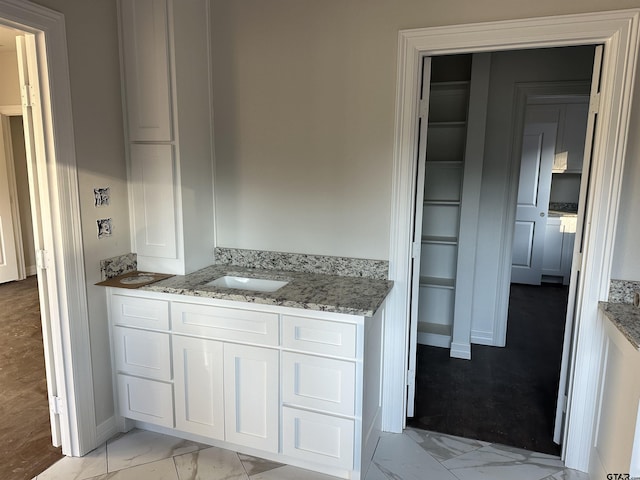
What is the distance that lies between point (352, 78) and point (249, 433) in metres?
1.97

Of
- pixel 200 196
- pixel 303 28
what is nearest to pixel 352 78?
pixel 303 28

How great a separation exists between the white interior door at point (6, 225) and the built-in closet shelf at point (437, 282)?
5.02 meters

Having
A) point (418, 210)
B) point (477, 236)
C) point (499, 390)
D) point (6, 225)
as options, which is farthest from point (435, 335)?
point (6, 225)

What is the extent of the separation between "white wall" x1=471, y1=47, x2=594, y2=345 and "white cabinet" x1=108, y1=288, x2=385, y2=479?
5.49 feet

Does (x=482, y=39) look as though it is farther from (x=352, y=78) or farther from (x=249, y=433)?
(x=249, y=433)

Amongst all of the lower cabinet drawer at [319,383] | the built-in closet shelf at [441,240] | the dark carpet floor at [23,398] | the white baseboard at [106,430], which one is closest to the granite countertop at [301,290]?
the lower cabinet drawer at [319,383]

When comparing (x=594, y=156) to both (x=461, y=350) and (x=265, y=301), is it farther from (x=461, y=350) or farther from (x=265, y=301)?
(x=461, y=350)

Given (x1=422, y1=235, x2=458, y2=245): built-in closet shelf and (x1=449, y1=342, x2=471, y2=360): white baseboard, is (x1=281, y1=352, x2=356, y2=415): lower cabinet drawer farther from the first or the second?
(x1=422, y1=235, x2=458, y2=245): built-in closet shelf

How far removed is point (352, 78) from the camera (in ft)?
7.80

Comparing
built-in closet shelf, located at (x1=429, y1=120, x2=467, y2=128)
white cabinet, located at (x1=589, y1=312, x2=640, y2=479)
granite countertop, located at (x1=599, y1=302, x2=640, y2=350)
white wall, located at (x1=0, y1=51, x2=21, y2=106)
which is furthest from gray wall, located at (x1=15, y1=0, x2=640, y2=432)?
white wall, located at (x1=0, y1=51, x2=21, y2=106)

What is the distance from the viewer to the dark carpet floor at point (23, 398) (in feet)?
7.39

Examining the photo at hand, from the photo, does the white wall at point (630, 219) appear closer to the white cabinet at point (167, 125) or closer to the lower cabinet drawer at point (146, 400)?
the white cabinet at point (167, 125)

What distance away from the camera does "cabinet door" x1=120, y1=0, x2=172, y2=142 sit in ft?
7.61

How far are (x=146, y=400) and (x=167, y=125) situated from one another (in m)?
1.54
